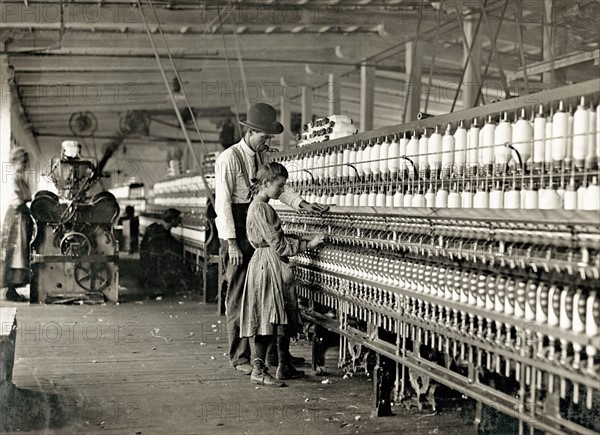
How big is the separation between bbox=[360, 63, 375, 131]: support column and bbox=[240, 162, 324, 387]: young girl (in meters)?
8.41

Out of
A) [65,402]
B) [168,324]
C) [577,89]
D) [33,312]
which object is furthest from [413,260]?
[33,312]

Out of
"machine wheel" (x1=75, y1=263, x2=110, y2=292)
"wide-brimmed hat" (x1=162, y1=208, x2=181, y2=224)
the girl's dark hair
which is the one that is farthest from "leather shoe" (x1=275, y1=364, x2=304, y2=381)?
"wide-brimmed hat" (x1=162, y1=208, x2=181, y2=224)

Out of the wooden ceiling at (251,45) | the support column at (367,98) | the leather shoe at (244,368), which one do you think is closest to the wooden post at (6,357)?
the leather shoe at (244,368)

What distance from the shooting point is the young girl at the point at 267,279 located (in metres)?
5.46

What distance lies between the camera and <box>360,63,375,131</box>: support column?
13.9 m

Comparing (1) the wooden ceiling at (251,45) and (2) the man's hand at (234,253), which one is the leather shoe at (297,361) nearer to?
(2) the man's hand at (234,253)

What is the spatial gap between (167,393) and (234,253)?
1.24 m

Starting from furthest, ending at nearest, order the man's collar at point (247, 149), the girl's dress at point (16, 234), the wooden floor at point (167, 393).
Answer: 1. the girl's dress at point (16, 234)
2. the man's collar at point (247, 149)
3. the wooden floor at point (167, 393)

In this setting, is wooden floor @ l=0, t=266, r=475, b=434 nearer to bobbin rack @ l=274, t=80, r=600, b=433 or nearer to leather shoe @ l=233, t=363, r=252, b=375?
leather shoe @ l=233, t=363, r=252, b=375

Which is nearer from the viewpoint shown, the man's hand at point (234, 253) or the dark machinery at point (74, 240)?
the man's hand at point (234, 253)

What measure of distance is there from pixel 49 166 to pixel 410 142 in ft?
23.0

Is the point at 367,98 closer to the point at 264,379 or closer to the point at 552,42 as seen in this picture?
the point at 552,42

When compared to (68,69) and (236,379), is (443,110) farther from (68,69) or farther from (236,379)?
(236,379)

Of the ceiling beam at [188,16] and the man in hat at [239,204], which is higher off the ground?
Answer: the ceiling beam at [188,16]
